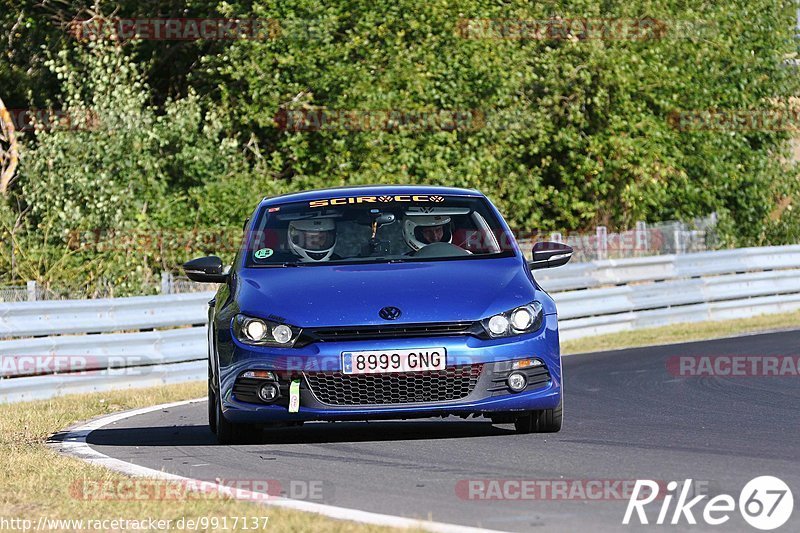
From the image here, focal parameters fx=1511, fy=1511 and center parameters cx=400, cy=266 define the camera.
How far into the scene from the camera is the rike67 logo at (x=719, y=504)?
221 inches

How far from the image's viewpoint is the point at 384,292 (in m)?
8.30

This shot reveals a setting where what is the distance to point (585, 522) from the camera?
5.64 meters

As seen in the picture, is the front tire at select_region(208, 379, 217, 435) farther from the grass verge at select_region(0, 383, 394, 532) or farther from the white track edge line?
the grass verge at select_region(0, 383, 394, 532)

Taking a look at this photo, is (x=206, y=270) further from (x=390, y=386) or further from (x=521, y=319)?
(x=521, y=319)

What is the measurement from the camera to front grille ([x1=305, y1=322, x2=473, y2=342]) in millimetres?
8070

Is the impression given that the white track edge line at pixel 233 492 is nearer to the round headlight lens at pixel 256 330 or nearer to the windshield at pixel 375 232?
the round headlight lens at pixel 256 330

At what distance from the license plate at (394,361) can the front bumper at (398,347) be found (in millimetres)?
32

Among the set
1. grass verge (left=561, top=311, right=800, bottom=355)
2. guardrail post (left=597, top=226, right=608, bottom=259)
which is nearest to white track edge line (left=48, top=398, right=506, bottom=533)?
grass verge (left=561, top=311, right=800, bottom=355)

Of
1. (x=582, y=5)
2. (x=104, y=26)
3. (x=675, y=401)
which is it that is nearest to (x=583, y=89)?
(x=582, y=5)

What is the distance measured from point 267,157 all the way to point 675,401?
58.7 feet

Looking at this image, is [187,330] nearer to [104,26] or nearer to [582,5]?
[104,26]

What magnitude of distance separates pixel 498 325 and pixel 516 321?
5.0 inches

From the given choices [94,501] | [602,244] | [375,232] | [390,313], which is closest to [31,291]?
[375,232]

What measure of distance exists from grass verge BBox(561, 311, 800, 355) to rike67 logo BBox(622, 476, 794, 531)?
11.7 metres
